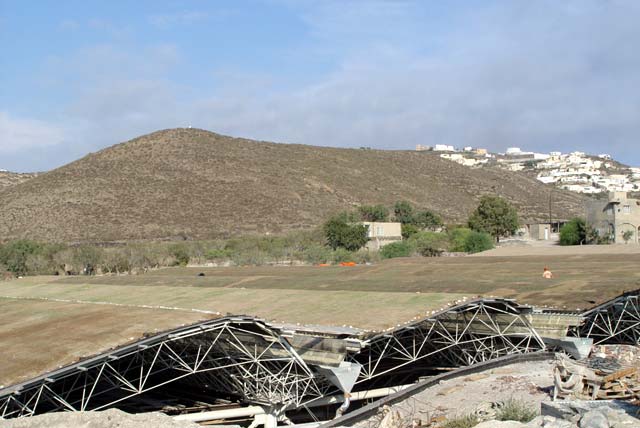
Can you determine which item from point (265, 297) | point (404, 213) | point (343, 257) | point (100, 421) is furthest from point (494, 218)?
point (100, 421)

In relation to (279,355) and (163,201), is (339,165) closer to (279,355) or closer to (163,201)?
(163,201)

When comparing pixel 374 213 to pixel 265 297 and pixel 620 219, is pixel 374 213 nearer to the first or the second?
pixel 620 219

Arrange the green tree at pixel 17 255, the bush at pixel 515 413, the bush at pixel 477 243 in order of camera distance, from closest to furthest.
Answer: the bush at pixel 515 413
the green tree at pixel 17 255
the bush at pixel 477 243

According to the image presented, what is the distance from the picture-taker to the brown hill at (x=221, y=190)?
303 ft

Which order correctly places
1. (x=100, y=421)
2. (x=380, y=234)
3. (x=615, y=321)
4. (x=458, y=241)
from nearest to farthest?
1. (x=100, y=421)
2. (x=615, y=321)
3. (x=458, y=241)
4. (x=380, y=234)

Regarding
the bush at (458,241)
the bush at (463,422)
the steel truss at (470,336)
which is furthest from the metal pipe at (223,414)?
the bush at (458,241)

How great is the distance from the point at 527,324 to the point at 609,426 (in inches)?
556

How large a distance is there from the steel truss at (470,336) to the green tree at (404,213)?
219 ft

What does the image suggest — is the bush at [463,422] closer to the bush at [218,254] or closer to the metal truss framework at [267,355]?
the metal truss framework at [267,355]

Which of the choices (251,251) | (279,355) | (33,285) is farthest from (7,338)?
(251,251)

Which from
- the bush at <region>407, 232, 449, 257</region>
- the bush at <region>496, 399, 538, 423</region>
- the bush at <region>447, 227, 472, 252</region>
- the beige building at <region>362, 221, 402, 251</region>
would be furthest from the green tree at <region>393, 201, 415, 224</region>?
the bush at <region>496, 399, 538, 423</region>

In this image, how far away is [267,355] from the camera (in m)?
24.2

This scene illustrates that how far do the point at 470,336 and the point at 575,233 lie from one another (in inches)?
2168

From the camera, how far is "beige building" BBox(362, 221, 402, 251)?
8094 cm
